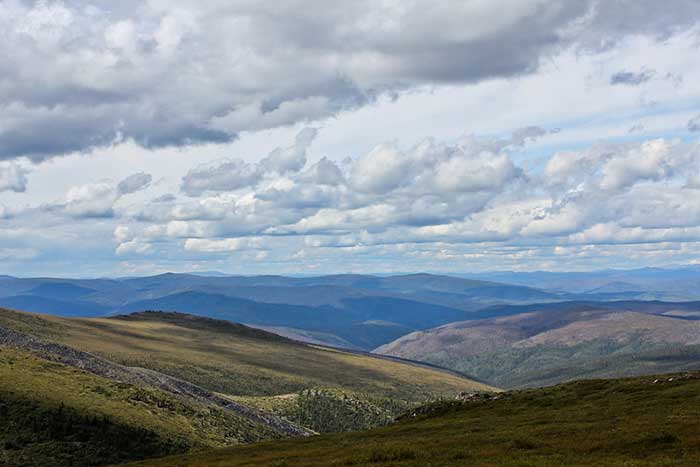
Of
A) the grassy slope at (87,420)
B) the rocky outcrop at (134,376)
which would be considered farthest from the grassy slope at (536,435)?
the rocky outcrop at (134,376)

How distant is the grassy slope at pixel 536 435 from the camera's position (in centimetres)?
3809

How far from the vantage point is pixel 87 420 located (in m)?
74.7

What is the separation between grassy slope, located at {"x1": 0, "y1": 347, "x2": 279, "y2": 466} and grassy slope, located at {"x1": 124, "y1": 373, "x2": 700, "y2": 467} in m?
12.2

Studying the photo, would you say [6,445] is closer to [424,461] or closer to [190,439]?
[190,439]

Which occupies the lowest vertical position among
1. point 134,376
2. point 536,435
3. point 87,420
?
point 134,376

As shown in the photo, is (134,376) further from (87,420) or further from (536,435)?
(536,435)

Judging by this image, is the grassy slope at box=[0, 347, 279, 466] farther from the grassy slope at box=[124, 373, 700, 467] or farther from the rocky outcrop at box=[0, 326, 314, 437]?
the grassy slope at box=[124, 373, 700, 467]

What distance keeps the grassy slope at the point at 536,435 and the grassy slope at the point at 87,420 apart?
12.2 meters

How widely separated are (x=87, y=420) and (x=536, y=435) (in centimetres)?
5373

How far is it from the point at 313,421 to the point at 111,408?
224 ft

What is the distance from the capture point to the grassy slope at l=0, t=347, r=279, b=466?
66.9 meters

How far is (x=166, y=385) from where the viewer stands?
4560 inches

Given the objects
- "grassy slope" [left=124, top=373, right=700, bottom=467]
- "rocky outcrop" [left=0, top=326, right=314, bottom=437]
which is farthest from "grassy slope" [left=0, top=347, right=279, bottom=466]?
"grassy slope" [left=124, top=373, right=700, bottom=467]

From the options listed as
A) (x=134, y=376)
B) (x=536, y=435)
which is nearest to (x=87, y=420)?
(x=134, y=376)
